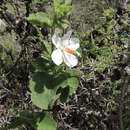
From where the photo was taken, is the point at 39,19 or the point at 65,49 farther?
the point at 65,49

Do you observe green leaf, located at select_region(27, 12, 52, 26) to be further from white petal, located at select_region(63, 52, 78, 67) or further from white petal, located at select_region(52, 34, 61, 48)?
white petal, located at select_region(63, 52, 78, 67)

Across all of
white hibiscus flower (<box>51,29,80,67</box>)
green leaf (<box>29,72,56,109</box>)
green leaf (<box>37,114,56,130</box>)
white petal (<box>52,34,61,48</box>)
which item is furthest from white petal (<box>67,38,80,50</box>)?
green leaf (<box>37,114,56,130</box>)

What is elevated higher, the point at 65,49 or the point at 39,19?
the point at 39,19

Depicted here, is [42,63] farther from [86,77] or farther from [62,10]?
[86,77]

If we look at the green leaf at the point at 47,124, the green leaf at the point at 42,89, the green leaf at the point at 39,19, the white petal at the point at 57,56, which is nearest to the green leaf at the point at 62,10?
the green leaf at the point at 39,19

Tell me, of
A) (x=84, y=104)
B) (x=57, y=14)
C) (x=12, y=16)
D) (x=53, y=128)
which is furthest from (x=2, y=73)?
(x=57, y=14)

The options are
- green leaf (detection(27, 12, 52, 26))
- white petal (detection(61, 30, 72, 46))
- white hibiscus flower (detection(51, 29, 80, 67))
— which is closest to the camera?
green leaf (detection(27, 12, 52, 26))

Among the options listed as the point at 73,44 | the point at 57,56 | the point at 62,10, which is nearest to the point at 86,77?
the point at 73,44
